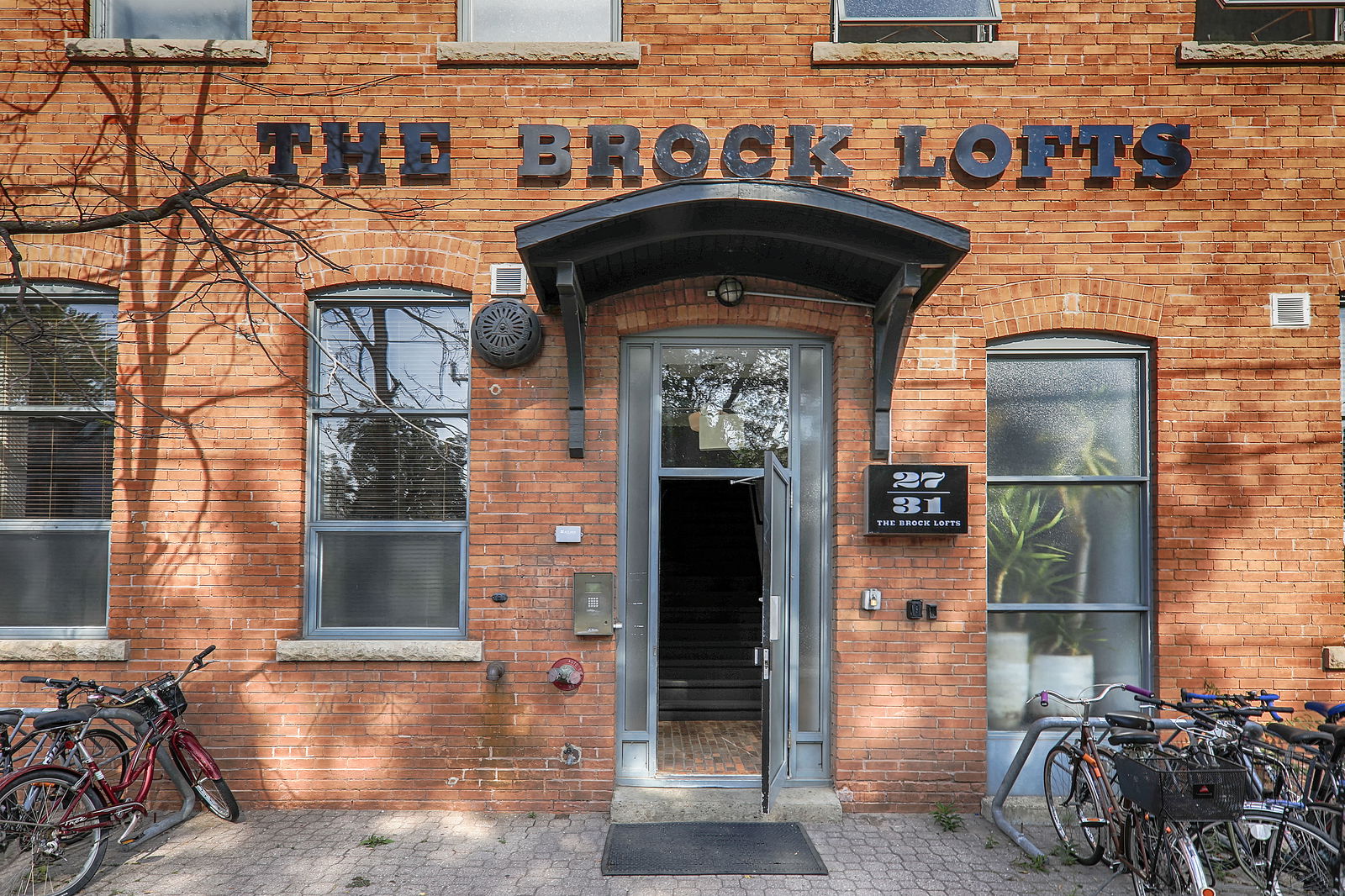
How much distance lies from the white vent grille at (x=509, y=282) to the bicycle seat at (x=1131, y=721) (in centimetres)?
456

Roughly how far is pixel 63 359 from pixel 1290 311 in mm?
8909

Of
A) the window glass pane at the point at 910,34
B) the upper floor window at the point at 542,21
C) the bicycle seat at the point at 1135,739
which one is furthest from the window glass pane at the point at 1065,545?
the upper floor window at the point at 542,21

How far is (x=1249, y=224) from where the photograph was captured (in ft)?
18.8

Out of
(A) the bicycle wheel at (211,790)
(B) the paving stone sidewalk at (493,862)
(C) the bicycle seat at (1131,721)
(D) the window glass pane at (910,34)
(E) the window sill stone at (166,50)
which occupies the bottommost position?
(B) the paving stone sidewalk at (493,862)

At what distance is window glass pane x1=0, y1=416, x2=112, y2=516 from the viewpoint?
573cm

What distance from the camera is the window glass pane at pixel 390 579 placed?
5738mm

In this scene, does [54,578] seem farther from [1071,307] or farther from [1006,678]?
[1071,307]

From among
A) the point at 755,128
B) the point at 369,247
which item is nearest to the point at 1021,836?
the point at 755,128

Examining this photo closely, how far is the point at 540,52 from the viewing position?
18.7 feet

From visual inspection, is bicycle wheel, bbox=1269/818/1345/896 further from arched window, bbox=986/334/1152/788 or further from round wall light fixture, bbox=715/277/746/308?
round wall light fixture, bbox=715/277/746/308

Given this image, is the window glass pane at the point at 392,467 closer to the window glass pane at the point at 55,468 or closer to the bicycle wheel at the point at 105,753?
the window glass pane at the point at 55,468

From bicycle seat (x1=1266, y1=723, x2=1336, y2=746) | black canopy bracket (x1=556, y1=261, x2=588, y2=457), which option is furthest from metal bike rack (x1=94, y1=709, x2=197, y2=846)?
bicycle seat (x1=1266, y1=723, x2=1336, y2=746)

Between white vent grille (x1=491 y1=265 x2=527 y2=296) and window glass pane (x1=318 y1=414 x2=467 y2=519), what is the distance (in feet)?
3.26

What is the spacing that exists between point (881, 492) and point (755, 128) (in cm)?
274
